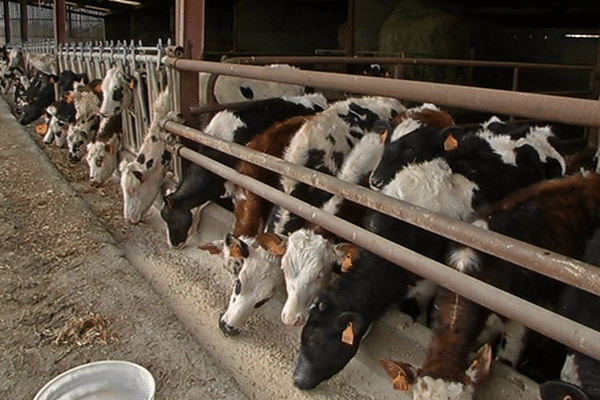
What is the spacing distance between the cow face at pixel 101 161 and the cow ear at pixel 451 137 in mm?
4450

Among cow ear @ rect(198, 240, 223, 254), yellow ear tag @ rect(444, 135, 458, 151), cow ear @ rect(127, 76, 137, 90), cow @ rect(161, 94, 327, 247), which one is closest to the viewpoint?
yellow ear tag @ rect(444, 135, 458, 151)

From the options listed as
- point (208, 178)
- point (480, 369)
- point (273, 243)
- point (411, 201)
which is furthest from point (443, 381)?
point (208, 178)

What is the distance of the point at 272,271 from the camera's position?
130 inches

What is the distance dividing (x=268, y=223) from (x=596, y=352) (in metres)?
2.41

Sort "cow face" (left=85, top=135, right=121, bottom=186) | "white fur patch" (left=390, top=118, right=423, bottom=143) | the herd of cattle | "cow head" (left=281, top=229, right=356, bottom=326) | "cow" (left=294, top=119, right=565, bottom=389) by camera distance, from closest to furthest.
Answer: the herd of cattle < "cow" (left=294, top=119, right=565, bottom=389) < "cow head" (left=281, top=229, right=356, bottom=326) < "white fur patch" (left=390, top=118, right=423, bottom=143) < "cow face" (left=85, top=135, right=121, bottom=186)

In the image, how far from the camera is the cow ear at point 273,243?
316 cm

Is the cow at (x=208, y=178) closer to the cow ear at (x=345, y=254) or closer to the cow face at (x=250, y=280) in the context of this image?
the cow face at (x=250, y=280)

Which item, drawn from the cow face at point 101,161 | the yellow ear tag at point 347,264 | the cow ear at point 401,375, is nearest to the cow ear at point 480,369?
the cow ear at point 401,375

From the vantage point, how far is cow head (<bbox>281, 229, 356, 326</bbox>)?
2971 millimetres

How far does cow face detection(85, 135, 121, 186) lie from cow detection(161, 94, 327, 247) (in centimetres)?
225

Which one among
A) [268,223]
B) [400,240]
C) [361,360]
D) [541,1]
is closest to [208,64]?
[268,223]

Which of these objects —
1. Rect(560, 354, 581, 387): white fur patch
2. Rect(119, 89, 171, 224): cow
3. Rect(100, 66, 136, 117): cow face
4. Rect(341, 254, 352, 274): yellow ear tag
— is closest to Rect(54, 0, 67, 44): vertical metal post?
Rect(100, 66, 136, 117): cow face

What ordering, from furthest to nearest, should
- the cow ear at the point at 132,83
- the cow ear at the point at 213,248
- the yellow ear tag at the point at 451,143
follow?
the cow ear at the point at 132,83 → the cow ear at the point at 213,248 → the yellow ear tag at the point at 451,143

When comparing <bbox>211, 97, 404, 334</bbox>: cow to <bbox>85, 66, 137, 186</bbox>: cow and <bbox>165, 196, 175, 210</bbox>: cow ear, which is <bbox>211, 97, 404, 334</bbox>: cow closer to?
<bbox>165, 196, 175, 210</bbox>: cow ear
